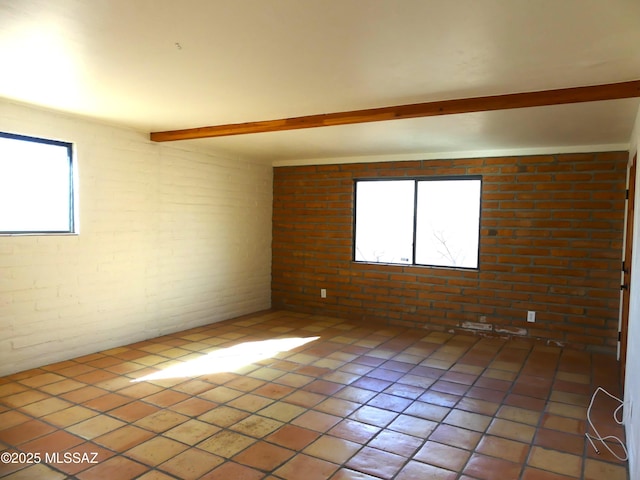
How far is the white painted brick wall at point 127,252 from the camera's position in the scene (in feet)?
12.3

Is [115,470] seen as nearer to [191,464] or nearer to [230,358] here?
[191,464]

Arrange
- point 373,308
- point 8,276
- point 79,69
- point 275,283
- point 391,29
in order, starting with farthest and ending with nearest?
point 275,283, point 373,308, point 8,276, point 79,69, point 391,29

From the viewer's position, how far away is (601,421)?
307 cm

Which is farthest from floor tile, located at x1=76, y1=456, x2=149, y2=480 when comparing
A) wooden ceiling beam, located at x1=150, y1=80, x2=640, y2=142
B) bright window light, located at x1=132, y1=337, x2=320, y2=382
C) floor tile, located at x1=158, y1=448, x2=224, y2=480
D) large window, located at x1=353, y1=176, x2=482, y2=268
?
large window, located at x1=353, y1=176, x2=482, y2=268

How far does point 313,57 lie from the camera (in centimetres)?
240

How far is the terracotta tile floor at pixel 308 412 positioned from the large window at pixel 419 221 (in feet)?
4.18

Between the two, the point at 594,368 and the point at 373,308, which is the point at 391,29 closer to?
the point at 594,368

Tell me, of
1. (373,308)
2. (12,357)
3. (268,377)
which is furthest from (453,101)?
(12,357)

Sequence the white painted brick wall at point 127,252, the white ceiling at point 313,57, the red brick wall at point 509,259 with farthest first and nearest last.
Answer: the red brick wall at point 509,259
the white painted brick wall at point 127,252
the white ceiling at point 313,57

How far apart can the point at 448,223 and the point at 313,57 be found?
365 centimetres

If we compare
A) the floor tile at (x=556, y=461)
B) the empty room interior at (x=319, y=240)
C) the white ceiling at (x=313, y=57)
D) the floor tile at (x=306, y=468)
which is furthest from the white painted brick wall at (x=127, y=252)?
the floor tile at (x=556, y=461)

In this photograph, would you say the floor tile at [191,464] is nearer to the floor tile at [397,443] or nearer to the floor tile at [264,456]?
the floor tile at [264,456]

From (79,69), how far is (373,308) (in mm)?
4440

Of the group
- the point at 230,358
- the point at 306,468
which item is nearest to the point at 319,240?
the point at 230,358
